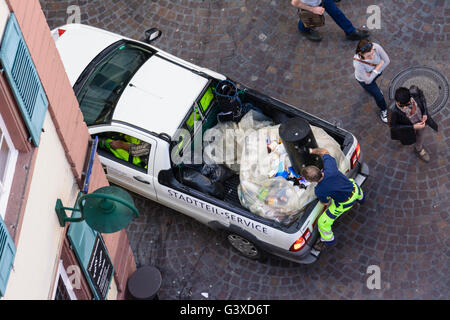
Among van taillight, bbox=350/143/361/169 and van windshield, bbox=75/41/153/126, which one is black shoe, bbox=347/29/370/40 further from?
van windshield, bbox=75/41/153/126

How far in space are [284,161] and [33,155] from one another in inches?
156

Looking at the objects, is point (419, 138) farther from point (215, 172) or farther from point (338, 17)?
point (215, 172)

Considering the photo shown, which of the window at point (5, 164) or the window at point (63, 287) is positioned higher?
the window at point (5, 164)

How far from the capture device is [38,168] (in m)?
7.08

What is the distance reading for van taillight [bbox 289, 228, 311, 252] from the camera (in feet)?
31.4

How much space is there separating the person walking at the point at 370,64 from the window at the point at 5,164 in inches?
217

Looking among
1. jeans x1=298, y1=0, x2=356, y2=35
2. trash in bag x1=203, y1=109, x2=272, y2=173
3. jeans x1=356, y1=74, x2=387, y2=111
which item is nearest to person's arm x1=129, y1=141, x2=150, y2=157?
trash in bag x1=203, y1=109, x2=272, y2=173

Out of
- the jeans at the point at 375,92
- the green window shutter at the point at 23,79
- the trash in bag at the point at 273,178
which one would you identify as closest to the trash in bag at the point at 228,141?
the trash in bag at the point at 273,178

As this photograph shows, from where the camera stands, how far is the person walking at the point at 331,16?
38.3 ft

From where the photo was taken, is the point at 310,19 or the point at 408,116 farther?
the point at 310,19

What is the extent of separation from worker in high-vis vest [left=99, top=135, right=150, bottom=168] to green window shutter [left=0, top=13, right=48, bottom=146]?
2.98 metres

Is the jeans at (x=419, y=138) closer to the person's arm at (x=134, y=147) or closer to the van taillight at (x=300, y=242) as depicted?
the van taillight at (x=300, y=242)

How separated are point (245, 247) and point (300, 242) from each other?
1.13m

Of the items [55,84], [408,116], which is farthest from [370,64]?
[55,84]
